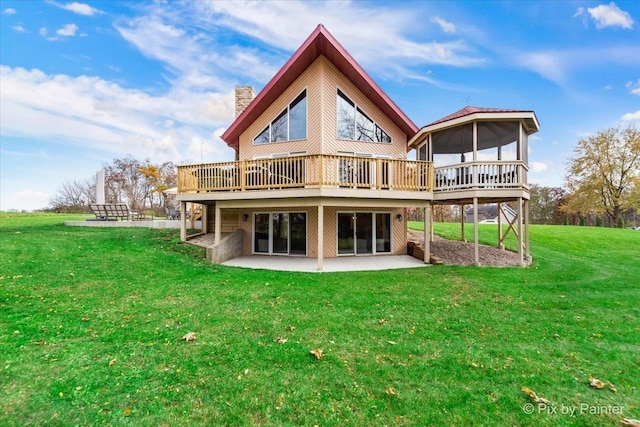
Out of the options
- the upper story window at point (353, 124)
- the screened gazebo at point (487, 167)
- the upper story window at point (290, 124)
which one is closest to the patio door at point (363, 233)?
the screened gazebo at point (487, 167)

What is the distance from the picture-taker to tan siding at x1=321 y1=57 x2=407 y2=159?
11.9 metres

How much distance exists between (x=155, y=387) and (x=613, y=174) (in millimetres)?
39341

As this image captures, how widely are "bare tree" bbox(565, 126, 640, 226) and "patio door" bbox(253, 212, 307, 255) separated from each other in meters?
31.8

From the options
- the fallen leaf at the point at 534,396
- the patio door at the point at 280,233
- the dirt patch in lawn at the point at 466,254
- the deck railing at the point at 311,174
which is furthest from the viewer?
the patio door at the point at 280,233

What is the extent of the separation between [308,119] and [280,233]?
5013 millimetres

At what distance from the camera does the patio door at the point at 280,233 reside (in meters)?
12.2

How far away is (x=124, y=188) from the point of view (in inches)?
1345

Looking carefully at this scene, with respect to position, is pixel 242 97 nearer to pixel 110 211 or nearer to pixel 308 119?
pixel 308 119

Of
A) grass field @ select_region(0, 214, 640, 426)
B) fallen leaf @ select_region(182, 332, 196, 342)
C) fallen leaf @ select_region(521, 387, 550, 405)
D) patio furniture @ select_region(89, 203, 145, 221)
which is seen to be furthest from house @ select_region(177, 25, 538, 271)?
fallen leaf @ select_region(521, 387, 550, 405)

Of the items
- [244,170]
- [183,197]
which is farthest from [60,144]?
[244,170]

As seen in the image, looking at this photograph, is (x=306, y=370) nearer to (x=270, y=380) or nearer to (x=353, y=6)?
(x=270, y=380)

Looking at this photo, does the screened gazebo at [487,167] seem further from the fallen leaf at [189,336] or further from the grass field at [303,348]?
the fallen leaf at [189,336]

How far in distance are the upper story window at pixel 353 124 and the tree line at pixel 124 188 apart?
87.8 feet

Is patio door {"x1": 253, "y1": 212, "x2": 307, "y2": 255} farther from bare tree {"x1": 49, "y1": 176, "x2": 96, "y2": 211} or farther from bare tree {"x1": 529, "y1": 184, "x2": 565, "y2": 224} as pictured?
bare tree {"x1": 529, "y1": 184, "x2": 565, "y2": 224}
